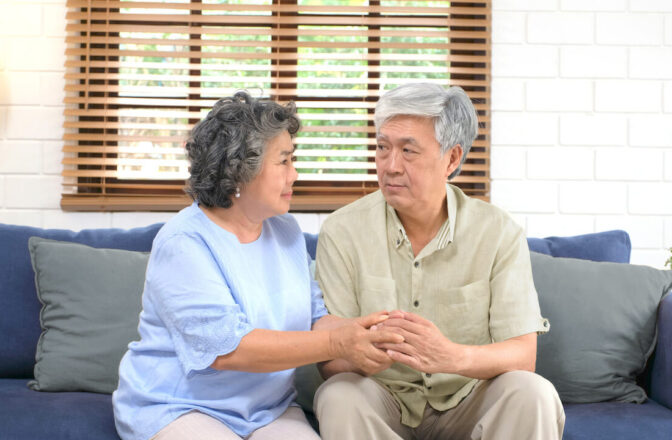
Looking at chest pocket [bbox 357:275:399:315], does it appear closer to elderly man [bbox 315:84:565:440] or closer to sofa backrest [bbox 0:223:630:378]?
elderly man [bbox 315:84:565:440]

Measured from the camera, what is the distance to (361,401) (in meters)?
1.64

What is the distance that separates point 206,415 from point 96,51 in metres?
1.94

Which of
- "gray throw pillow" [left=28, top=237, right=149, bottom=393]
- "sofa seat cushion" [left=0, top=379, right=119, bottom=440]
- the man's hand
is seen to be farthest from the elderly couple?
"gray throw pillow" [left=28, top=237, right=149, bottom=393]

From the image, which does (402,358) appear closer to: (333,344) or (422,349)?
(422,349)

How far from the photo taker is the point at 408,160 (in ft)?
6.23

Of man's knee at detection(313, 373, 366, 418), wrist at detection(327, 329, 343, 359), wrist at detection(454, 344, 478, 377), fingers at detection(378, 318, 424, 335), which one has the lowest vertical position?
man's knee at detection(313, 373, 366, 418)

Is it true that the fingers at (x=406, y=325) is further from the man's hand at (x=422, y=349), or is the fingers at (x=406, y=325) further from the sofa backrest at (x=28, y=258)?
the sofa backrest at (x=28, y=258)

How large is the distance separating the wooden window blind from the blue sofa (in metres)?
0.68

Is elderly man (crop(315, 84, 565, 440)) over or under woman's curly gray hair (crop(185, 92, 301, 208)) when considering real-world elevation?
under

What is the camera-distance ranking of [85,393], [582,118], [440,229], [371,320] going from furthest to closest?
[582,118] < [85,393] < [440,229] < [371,320]

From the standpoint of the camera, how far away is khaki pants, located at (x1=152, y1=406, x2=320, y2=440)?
154cm

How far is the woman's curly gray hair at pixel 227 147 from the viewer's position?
1.66 metres

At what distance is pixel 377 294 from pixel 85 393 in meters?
0.89

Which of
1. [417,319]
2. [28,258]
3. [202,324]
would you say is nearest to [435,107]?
[417,319]
